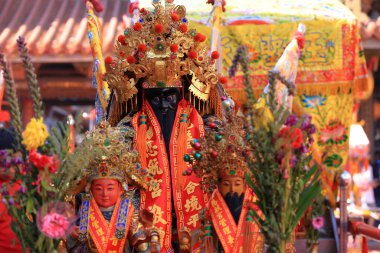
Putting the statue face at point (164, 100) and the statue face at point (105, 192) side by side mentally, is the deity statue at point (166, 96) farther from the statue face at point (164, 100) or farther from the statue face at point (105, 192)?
the statue face at point (105, 192)

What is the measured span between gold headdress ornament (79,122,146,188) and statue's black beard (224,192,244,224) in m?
0.59

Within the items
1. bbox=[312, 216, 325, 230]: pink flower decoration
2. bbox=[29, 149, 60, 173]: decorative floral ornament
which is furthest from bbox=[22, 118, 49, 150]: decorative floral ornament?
bbox=[312, 216, 325, 230]: pink flower decoration

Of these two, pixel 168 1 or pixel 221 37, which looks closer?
pixel 168 1

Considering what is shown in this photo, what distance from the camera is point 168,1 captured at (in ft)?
17.5

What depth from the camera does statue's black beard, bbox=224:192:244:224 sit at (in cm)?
457

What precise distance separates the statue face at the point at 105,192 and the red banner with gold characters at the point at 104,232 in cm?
5

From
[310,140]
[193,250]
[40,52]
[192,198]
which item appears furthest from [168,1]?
[40,52]

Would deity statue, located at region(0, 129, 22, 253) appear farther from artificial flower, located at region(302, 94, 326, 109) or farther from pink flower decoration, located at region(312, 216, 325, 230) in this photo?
artificial flower, located at region(302, 94, 326, 109)

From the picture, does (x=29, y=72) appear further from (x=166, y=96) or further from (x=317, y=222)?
(x=166, y=96)

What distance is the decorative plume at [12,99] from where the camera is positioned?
141 inches

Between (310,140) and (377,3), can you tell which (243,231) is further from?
(377,3)

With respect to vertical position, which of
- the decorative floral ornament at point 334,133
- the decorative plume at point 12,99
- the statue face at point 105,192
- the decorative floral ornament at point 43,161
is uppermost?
the decorative plume at point 12,99

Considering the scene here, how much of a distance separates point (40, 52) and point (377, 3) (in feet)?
16.2

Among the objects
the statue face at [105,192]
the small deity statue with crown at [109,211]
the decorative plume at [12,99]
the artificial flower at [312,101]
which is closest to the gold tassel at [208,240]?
the small deity statue with crown at [109,211]
